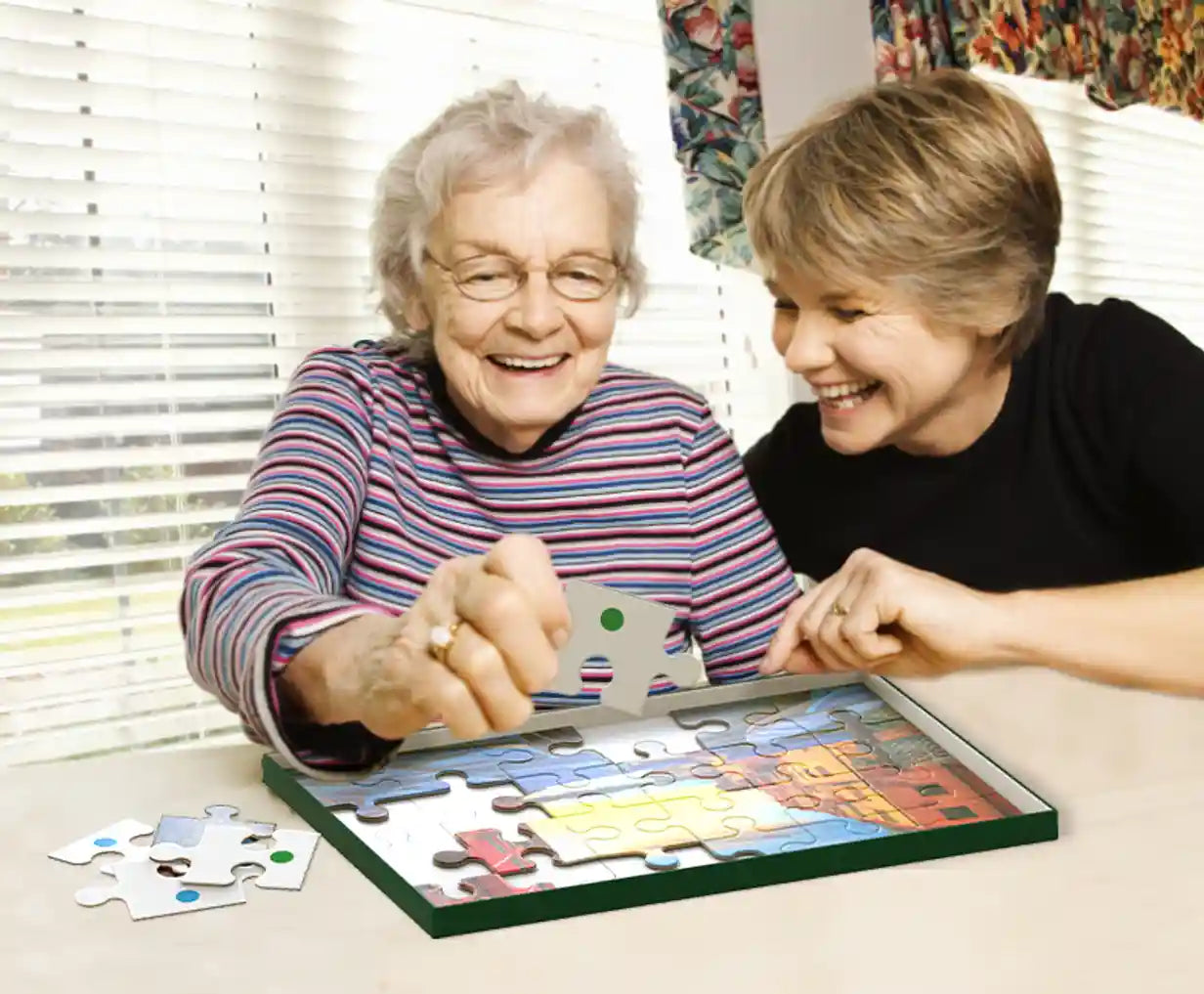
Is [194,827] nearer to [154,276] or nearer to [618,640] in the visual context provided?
[618,640]

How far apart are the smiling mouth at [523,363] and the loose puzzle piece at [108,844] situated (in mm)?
696

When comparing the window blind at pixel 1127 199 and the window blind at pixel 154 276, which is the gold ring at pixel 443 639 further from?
the window blind at pixel 1127 199

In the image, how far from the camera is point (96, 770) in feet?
3.90

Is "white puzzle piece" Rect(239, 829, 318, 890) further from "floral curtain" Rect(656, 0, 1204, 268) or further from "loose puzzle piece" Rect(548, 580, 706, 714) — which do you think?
"floral curtain" Rect(656, 0, 1204, 268)

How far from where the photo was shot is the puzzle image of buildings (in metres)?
0.93

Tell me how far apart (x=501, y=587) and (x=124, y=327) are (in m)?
1.84

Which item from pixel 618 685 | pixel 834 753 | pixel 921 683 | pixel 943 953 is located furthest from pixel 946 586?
pixel 943 953

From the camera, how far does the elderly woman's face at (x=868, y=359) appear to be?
169 centimetres

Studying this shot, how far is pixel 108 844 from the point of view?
1005mm

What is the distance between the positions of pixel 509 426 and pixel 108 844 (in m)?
0.72

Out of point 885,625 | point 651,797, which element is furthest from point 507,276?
point 651,797

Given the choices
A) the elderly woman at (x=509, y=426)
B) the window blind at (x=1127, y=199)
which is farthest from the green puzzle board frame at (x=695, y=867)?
the window blind at (x=1127, y=199)

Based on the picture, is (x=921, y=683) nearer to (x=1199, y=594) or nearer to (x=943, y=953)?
(x=1199, y=594)

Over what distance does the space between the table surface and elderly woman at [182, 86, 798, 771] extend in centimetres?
32
